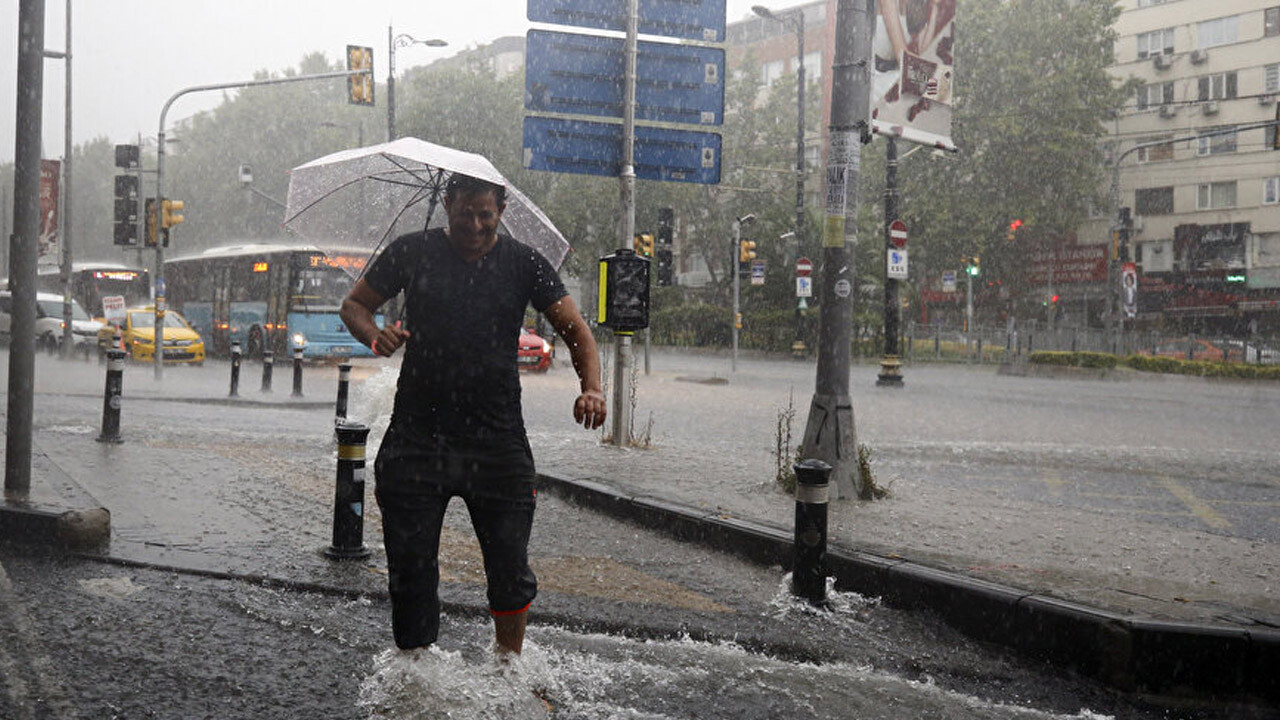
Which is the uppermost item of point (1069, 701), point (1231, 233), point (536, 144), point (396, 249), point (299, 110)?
point (299, 110)

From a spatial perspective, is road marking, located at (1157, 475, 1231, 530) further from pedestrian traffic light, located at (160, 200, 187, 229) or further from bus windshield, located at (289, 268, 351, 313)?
bus windshield, located at (289, 268, 351, 313)

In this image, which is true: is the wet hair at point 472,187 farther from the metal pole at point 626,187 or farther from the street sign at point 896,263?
the street sign at point 896,263

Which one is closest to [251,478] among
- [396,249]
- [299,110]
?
[396,249]

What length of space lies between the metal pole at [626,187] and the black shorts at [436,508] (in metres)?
7.64

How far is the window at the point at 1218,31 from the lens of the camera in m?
48.4

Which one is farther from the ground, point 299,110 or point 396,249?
point 299,110

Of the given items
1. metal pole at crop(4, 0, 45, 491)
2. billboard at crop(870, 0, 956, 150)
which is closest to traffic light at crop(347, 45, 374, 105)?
billboard at crop(870, 0, 956, 150)

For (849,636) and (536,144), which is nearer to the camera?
(849,636)

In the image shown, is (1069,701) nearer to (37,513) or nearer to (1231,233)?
(37,513)

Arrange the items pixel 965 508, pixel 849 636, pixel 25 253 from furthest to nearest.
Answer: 1. pixel 965 508
2. pixel 25 253
3. pixel 849 636

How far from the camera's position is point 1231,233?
159 ft

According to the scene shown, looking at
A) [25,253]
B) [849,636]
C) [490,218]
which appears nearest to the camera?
[490,218]

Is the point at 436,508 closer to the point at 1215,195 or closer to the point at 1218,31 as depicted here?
the point at 1215,195

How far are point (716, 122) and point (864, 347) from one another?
32993 millimetres
